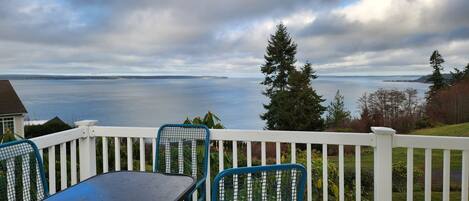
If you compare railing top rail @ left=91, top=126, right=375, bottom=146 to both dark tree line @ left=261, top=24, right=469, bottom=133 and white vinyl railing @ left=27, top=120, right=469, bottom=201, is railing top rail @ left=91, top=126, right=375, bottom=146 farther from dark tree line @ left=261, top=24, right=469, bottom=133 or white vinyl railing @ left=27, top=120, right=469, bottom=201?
dark tree line @ left=261, top=24, right=469, bottom=133

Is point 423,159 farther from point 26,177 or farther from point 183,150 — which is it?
point 26,177

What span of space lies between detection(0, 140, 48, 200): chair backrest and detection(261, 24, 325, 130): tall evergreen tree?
24.0m

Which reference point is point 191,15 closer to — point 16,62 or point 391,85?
point 16,62

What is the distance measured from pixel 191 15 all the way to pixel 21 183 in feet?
18.1

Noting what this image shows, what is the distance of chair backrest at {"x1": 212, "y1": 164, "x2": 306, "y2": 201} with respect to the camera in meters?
1.33

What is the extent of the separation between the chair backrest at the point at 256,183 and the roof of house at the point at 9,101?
11917 millimetres

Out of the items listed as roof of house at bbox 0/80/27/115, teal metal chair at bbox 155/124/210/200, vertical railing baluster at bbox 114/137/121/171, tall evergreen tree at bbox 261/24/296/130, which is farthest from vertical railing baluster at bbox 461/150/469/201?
tall evergreen tree at bbox 261/24/296/130

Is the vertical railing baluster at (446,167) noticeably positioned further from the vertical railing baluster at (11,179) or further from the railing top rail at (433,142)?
the vertical railing baluster at (11,179)

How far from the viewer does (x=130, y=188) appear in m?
1.83

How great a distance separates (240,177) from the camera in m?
1.35

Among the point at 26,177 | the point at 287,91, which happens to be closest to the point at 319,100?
the point at 287,91

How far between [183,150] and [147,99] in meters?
22.5

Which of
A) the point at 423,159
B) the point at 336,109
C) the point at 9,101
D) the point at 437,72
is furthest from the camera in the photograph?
the point at 336,109

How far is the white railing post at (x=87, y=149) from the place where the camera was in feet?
10.5
